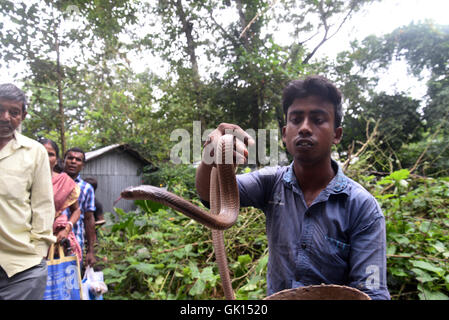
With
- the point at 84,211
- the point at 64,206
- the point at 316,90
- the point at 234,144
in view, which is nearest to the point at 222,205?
the point at 234,144

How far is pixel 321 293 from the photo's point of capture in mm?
970

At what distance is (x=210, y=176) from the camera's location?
4.67 ft

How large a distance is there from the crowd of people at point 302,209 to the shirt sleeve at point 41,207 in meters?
0.05

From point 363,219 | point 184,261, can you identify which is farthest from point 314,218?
point 184,261

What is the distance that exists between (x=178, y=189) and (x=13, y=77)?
2.77m

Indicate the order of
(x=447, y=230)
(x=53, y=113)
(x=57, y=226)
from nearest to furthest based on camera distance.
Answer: (x=57, y=226) < (x=447, y=230) < (x=53, y=113)

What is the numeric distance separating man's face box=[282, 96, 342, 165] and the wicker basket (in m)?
0.53

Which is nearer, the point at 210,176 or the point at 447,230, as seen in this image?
the point at 210,176

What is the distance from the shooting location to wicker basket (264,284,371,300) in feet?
3.05

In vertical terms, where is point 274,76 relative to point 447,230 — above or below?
above

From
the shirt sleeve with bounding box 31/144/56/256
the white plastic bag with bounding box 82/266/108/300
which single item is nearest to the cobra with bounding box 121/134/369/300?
the shirt sleeve with bounding box 31/144/56/256

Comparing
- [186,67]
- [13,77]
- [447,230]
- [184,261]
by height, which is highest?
[186,67]

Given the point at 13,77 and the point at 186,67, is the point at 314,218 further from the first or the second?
the point at 186,67
